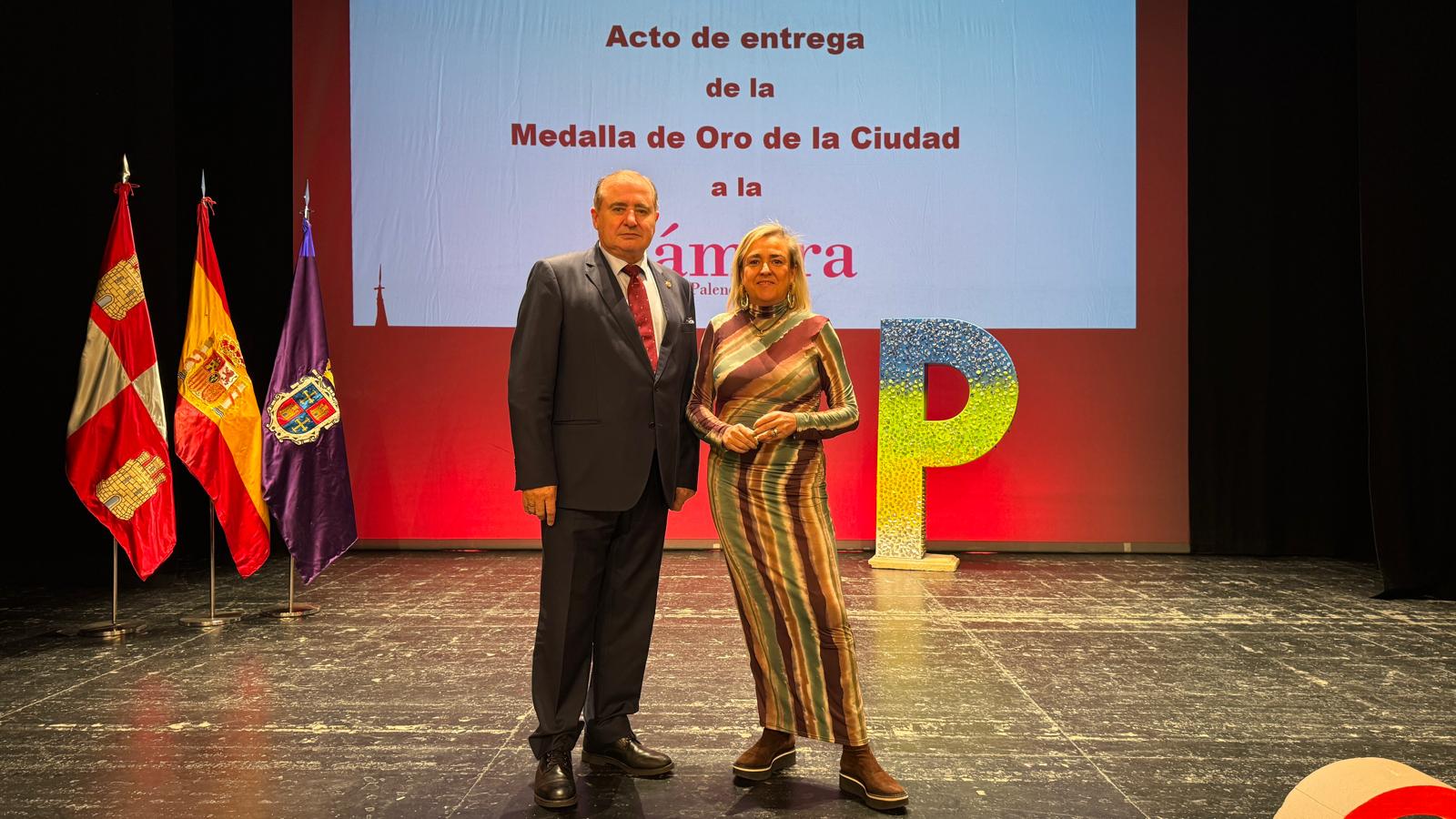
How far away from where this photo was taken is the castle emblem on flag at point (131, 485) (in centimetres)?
391

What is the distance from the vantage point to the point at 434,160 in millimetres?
5992

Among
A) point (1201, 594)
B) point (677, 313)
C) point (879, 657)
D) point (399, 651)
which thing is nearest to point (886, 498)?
point (1201, 594)

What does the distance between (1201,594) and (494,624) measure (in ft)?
10.1

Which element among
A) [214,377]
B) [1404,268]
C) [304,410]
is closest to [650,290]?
[304,410]

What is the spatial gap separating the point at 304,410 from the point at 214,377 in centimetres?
35

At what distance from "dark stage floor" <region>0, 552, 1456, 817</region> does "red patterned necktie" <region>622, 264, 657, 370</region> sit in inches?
38.2

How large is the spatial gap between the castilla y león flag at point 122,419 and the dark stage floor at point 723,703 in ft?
1.40

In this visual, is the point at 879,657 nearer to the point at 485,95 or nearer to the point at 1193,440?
the point at 1193,440

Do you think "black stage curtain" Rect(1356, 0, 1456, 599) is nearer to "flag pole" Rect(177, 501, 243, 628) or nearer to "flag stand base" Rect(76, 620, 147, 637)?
"flag pole" Rect(177, 501, 243, 628)

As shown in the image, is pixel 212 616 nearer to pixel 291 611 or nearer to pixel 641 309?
pixel 291 611

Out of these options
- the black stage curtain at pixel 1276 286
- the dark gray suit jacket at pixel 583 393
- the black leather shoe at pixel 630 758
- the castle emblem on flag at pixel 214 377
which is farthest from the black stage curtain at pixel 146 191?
the black stage curtain at pixel 1276 286

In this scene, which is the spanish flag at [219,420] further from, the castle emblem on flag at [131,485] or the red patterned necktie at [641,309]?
the red patterned necktie at [641,309]

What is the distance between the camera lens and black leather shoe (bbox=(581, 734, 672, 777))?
2.38 metres

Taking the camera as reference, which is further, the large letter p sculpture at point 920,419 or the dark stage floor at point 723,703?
the large letter p sculpture at point 920,419
